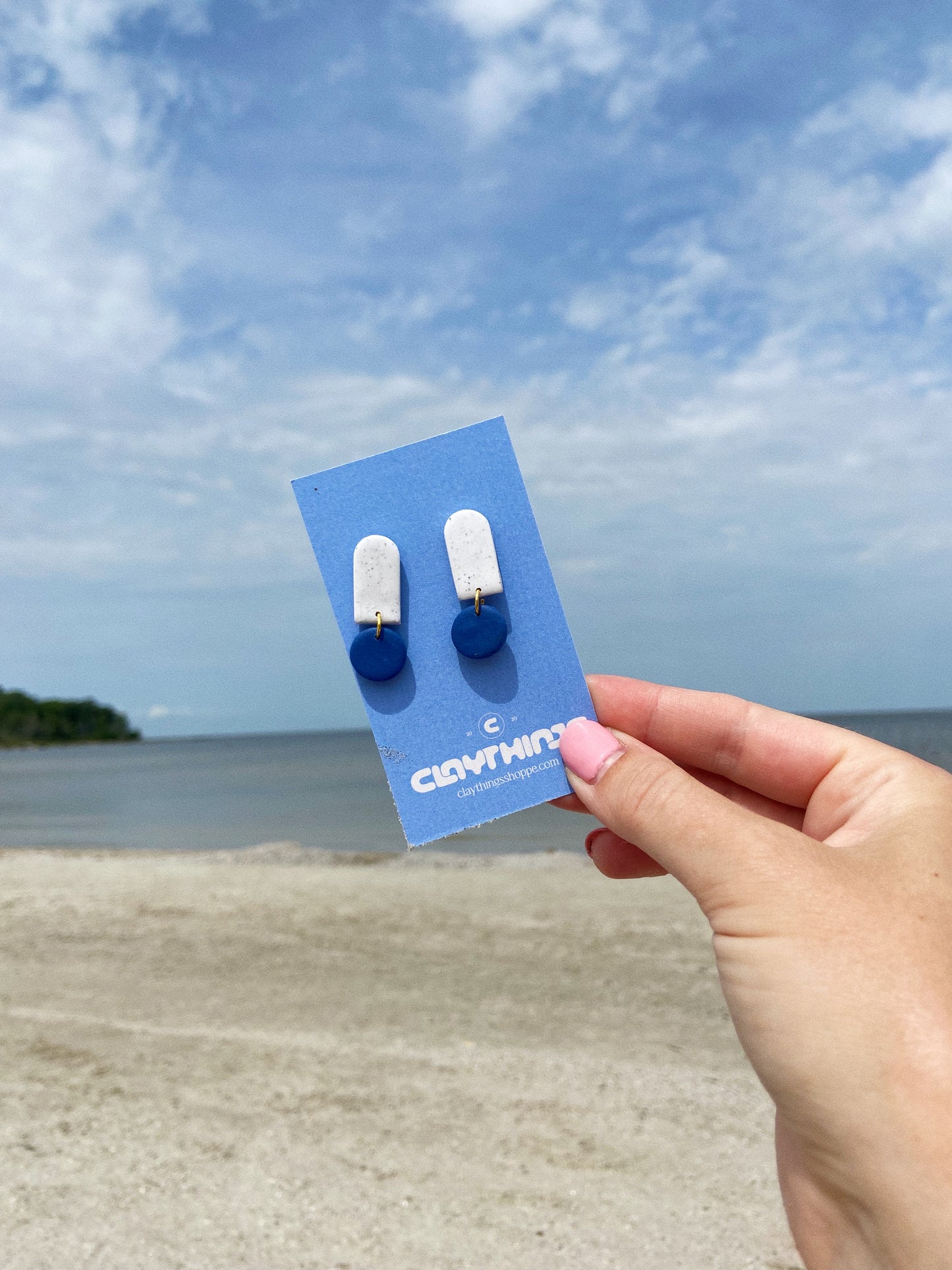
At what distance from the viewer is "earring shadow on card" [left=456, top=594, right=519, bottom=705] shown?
1828 millimetres

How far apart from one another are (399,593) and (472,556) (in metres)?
0.16

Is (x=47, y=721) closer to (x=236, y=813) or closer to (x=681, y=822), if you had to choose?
(x=236, y=813)

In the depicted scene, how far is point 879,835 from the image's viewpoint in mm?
1625

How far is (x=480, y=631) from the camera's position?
178cm

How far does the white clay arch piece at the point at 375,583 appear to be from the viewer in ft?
5.81

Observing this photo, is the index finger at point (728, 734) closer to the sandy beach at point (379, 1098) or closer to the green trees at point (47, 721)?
the sandy beach at point (379, 1098)

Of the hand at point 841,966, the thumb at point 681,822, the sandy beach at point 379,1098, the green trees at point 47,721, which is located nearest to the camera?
the hand at point 841,966

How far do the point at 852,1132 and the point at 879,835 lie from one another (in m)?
0.49

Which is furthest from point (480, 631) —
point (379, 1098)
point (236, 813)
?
point (236, 813)

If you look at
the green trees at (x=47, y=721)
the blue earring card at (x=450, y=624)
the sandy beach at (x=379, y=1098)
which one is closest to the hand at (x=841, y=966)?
the blue earring card at (x=450, y=624)

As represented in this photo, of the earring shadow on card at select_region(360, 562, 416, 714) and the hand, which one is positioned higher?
the earring shadow on card at select_region(360, 562, 416, 714)

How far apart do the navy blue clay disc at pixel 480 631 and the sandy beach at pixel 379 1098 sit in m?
2.86

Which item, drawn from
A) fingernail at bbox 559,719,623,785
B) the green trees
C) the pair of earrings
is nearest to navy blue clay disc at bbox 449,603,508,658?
the pair of earrings

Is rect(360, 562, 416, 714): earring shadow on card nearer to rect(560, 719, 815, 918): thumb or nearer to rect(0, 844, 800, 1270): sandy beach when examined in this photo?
rect(560, 719, 815, 918): thumb
